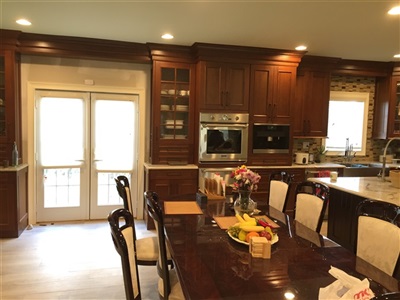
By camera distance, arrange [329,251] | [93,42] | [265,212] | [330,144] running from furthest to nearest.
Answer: [330,144], [93,42], [265,212], [329,251]

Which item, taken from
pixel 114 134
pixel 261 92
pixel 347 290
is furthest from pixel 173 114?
pixel 347 290

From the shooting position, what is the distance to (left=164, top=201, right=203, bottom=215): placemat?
2.46 metres

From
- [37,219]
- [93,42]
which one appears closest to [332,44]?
[93,42]

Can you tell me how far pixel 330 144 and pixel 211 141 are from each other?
2.52m

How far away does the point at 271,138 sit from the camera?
15.3ft

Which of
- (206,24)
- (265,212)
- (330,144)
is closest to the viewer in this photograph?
(265,212)

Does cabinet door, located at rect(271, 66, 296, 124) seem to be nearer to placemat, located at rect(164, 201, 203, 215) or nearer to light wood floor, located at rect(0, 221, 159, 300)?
placemat, located at rect(164, 201, 203, 215)

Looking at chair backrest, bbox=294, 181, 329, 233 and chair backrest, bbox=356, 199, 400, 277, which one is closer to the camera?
chair backrest, bbox=356, 199, 400, 277

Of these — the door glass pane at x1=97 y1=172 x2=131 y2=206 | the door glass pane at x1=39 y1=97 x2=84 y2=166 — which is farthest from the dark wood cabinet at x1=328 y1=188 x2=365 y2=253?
the door glass pane at x1=39 y1=97 x2=84 y2=166

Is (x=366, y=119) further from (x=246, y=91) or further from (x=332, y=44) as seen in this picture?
(x=246, y=91)

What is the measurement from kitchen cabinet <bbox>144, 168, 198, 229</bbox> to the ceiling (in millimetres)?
1823

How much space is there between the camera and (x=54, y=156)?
4465mm

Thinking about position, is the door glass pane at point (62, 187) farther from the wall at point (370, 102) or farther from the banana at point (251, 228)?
the wall at point (370, 102)

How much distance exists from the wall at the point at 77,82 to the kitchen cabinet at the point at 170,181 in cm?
62
